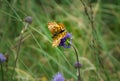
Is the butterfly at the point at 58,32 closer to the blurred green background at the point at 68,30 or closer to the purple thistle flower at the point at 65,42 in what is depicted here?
the purple thistle flower at the point at 65,42

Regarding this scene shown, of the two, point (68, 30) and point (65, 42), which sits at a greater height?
point (65, 42)

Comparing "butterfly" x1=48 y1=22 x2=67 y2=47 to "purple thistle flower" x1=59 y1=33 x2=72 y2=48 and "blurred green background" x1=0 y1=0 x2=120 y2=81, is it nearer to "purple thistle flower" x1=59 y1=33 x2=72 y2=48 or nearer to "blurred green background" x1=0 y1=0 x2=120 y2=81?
"purple thistle flower" x1=59 y1=33 x2=72 y2=48

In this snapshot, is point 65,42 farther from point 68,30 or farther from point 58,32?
point 68,30

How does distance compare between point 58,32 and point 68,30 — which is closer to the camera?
point 58,32

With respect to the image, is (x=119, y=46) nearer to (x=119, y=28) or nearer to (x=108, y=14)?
(x=119, y=28)

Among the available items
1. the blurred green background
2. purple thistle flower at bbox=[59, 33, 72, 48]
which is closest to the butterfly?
purple thistle flower at bbox=[59, 33, 72, 48]

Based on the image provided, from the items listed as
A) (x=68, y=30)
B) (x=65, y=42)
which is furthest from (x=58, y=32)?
(x=68, y=30)

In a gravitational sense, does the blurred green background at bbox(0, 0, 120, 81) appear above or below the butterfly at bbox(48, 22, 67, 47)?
below

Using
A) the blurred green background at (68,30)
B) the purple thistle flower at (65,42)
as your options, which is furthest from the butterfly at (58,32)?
the blurred green background at (68,30)

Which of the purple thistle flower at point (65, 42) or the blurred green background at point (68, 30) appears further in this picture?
the blurred green background at point (68, 30)

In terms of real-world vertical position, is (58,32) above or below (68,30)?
above

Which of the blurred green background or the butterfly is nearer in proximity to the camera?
the butterfly

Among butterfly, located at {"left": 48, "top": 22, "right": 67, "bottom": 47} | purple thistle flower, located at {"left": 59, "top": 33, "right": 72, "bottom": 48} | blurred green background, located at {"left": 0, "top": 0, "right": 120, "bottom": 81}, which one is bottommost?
blurred green background, located at {"left": 0, "top": 0, "right": 120, "bottom": 81}

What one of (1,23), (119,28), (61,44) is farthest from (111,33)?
(61,44)
